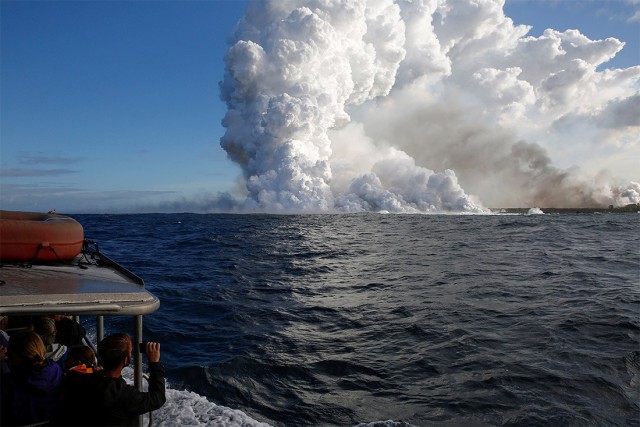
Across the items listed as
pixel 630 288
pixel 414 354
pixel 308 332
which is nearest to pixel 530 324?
pixel 414 354

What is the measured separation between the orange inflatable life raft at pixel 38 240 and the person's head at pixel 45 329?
1.14 meters

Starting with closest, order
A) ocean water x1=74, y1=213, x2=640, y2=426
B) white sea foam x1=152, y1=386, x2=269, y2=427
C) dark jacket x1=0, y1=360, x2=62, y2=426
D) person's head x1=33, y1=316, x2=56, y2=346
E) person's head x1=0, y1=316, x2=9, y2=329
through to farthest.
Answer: dark jacket x1=0, y1=360, x2=62, y2=426 → person's head x1=33, y1=316, x2=56, y2=346 → person's head x1=0, y1=316, x2=9, y2=329 → white sea foam x1=152, y1=386, x2=269, y2=427 → ocean water x1=74, y1=213, x2=640, y2=426

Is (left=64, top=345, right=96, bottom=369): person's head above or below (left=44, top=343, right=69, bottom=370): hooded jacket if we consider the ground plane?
above

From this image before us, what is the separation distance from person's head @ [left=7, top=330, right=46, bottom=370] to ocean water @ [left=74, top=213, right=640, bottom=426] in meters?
3.22

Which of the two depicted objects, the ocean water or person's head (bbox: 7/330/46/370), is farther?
the ocean water

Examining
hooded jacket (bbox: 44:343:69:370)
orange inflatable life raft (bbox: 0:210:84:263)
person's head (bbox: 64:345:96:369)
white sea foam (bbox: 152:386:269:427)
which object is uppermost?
orange inflatable life raft (bbox: 0:210:84:263)

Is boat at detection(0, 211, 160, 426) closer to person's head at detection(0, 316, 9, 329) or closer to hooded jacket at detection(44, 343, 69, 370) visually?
hooded jacket at detection(44, 343, 69, 370)

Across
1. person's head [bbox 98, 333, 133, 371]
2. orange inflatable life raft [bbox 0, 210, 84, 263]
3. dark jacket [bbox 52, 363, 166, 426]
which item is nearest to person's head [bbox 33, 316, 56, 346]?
orange inflatable life raft [bbox 0, 210, 84, 263]

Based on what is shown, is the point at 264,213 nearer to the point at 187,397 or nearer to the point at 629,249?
the point at 629,249

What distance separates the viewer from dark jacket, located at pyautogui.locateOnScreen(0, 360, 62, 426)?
11.9 ft

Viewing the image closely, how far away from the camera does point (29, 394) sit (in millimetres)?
3701

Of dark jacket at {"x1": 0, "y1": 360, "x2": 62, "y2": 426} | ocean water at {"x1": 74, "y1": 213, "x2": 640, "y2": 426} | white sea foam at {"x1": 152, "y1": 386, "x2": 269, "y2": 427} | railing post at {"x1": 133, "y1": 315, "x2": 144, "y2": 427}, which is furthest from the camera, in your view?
ocean water at {"x1": 74, "y1": 213, "x2": 640, "y2": 426}

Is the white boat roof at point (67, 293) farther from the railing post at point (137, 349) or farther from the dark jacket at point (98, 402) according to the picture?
the dark jacket at point (98, 402)

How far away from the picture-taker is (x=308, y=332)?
10.9 m
